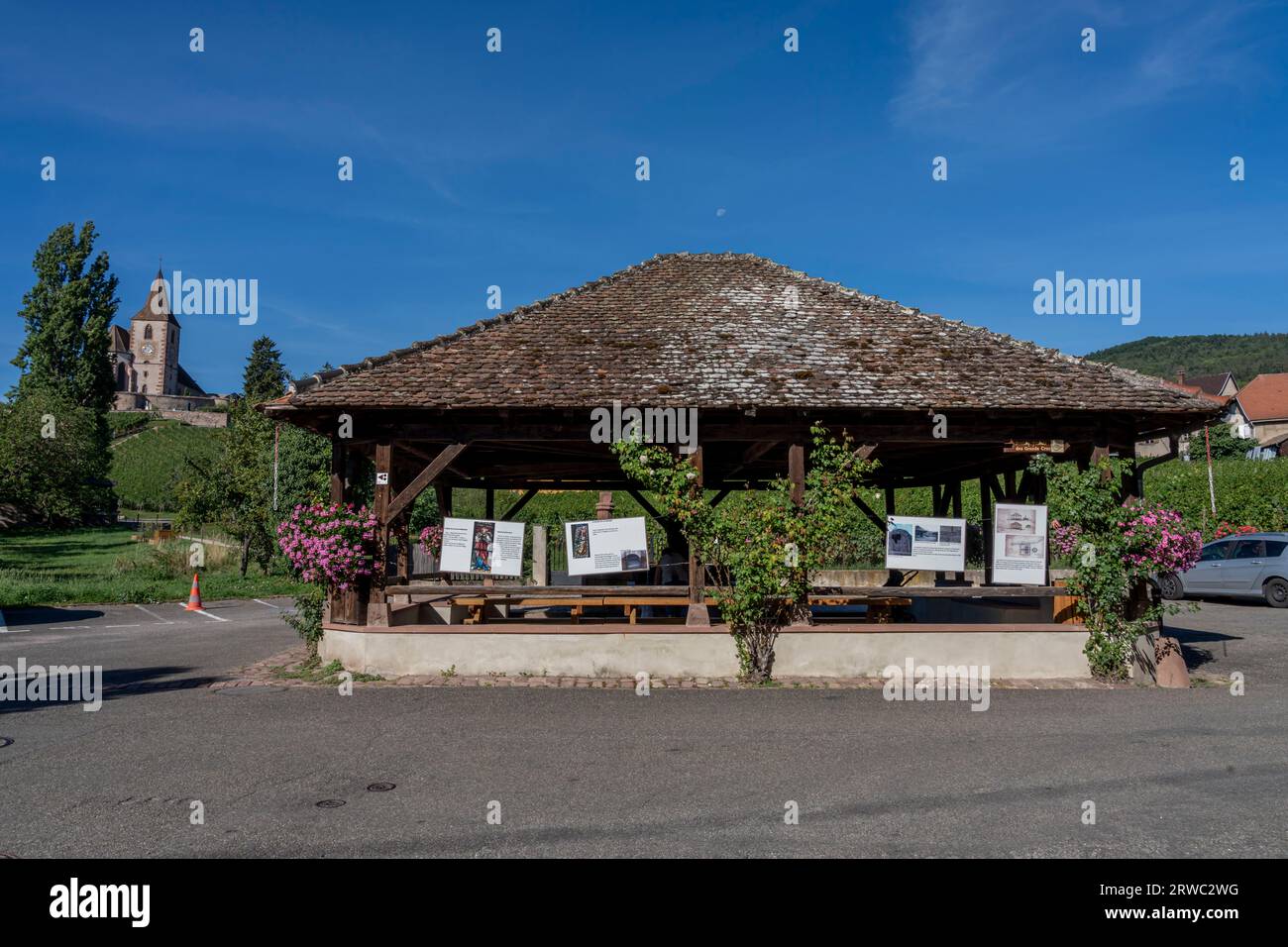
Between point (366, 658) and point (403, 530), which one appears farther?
point (403, 530)

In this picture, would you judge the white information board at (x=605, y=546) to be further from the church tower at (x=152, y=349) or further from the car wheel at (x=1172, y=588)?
the church tower at (x=152, y=349)

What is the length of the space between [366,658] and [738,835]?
6.76 m

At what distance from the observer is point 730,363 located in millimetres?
11664

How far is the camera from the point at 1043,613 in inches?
502

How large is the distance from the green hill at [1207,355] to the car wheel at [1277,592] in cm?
8921

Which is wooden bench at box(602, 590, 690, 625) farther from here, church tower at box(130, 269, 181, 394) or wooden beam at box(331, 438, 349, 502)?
church tower at box(130, 269, 181, 394)

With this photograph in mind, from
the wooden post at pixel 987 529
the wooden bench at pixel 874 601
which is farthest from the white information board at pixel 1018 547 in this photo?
the wooden bench at pixel 874 601

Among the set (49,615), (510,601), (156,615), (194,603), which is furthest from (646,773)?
(49,615)

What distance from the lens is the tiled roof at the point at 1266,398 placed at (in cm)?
7388

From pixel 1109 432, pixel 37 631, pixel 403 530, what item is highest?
pixel 1109 432

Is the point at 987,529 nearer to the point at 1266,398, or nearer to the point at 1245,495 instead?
the point at 1245,495

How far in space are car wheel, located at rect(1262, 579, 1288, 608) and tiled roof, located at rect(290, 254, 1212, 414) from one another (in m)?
9.64
